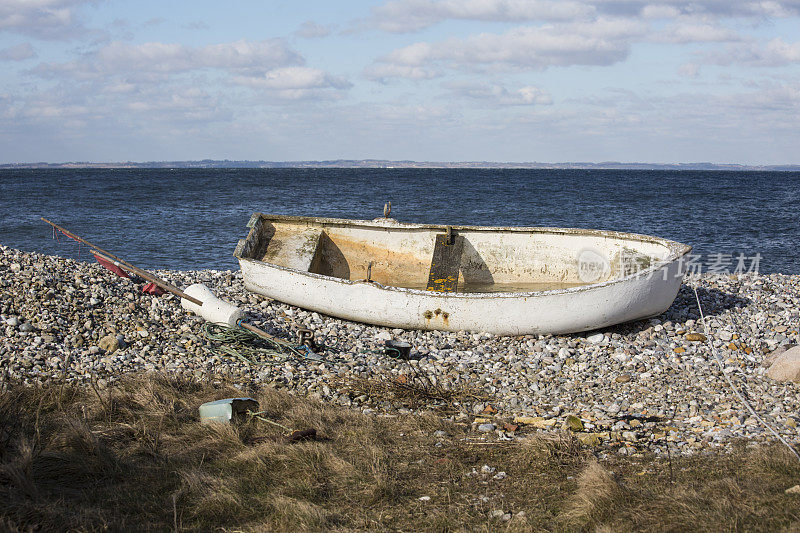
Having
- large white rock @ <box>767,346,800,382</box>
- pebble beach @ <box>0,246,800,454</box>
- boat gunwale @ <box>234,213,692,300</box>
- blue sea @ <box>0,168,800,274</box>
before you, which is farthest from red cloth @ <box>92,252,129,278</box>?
large white rock @ <box>767,346,800,382</box>

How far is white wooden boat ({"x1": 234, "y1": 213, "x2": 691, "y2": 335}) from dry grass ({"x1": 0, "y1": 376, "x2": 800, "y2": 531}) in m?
3.12

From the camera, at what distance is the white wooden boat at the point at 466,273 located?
9062mm

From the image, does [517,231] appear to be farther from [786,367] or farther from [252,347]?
[252,347]

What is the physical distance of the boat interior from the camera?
11555 millimetres

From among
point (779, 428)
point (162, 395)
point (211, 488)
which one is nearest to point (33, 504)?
point (211, 488)

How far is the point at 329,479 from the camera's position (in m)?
5.30

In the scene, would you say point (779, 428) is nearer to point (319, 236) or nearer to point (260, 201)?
point (319, 236)

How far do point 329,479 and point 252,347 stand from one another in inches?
154

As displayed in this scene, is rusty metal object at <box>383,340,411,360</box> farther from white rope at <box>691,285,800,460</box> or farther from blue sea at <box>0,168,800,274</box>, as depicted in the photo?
blue sea at <box>0,168,800,274</box>

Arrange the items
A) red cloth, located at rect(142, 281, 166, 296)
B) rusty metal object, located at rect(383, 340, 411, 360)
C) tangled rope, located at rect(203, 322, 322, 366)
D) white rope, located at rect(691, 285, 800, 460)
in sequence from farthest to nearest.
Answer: red cloth, located at rect(142, 281, 166, 296)
rusty metal object, located at rect(383, 340, 411, 360)
tangled rope, located at rect(203, 322, 322, 366)
white rope, located at rect(691, 285, 800, 460)

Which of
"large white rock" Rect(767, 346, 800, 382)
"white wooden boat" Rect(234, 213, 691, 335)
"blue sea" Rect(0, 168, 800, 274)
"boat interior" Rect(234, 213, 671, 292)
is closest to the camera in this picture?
"large white rock" Rect(767, 346, 800, 382)

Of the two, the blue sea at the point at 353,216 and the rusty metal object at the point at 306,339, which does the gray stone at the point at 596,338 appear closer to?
the rusty metal object at the point at 306,339

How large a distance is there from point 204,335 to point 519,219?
91.5 feet

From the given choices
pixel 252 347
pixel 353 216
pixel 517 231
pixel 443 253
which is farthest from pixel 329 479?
pixel 353 216
